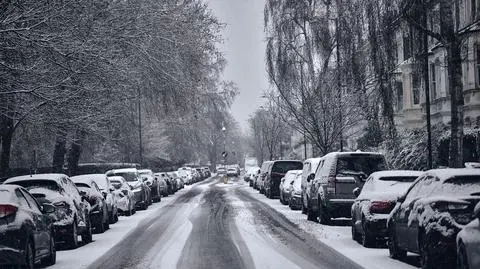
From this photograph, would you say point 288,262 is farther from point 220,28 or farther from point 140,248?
point 220,28

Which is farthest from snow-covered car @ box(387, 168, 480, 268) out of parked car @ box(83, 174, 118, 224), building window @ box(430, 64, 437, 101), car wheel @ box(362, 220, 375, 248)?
building window @ box(430, 64, 437, 101)

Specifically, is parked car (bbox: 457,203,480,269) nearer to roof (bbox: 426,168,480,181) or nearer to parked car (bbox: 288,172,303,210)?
roof (bbox: 426,168,480,181)

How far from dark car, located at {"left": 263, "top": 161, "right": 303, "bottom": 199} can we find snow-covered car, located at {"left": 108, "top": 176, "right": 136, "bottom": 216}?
12.6 meters

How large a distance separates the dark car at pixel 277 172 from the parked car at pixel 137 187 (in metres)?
7.51

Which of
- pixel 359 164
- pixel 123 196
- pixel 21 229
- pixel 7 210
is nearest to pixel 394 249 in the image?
pixel 21 229

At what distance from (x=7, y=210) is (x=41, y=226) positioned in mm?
1644

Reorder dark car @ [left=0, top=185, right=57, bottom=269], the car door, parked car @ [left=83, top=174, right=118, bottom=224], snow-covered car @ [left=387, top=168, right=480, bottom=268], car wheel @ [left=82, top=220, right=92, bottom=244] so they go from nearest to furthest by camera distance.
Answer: snow-covered car @ [left=387, top=168, right=480, bottom=268] → dark car @ [left=0, top=185, right=57, bottom=269] → the car door → car wheel @ [left=82, top=220, right=92, bottom=244] → parked car @ [left=83, top=174, right=118, bottom=224]

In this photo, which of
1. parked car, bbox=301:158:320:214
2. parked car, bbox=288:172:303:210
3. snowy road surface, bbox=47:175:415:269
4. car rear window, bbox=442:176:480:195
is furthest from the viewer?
parked car, bbox=288:172:303:210

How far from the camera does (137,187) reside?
3772 centimetres

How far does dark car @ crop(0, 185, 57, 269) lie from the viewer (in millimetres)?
13383

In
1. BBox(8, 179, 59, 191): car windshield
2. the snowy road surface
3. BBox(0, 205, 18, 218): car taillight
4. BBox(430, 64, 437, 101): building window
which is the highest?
BBox(430, 64, 437, 101): building window

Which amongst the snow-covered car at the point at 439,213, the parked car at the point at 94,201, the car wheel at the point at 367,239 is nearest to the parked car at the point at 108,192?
the parked car at the point at 94,201

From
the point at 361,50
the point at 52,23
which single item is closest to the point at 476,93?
the point at 361,50

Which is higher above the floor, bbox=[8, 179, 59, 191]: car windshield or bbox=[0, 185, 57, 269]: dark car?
bbox=[8, 179, 59, 191]: car windshield
